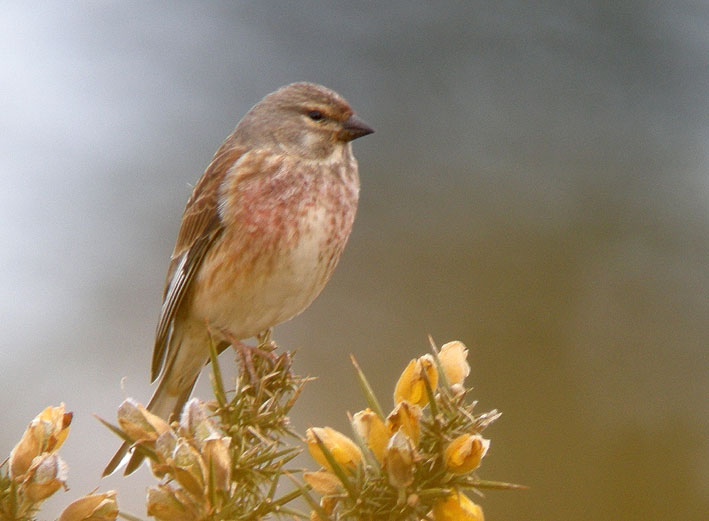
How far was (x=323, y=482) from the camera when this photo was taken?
1.43 metres

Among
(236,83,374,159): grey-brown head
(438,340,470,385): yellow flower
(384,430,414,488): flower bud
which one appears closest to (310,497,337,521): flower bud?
(384,430,414,488): flower bud

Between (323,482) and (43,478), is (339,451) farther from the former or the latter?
(43,478)

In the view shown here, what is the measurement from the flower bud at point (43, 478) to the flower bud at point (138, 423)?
0.10 meters

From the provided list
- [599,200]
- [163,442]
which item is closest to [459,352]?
[163,442]

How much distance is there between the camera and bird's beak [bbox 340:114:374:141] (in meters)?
3.52

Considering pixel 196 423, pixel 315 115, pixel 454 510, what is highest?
pixel 315 115

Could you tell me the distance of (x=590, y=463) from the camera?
424cm

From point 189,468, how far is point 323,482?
7.7 inches

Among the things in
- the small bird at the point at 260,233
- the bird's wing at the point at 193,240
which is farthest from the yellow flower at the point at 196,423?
the bird's wing at the point at 193,240

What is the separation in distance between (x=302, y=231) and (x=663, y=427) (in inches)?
93.4

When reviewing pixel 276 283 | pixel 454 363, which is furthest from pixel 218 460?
pixel 276 283

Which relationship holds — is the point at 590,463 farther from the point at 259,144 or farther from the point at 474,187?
the point at 474,187

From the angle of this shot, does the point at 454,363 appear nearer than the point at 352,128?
Yes

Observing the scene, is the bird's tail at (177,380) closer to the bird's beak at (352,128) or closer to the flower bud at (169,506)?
the bird's beak at (352,128)
